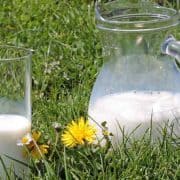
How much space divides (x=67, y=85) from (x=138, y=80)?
2.40 feet

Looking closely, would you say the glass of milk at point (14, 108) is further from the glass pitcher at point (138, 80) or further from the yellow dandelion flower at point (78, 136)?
the glass pitcher at point (138, 80)

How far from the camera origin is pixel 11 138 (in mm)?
1722

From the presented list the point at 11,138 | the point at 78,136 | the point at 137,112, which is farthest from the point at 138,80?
the point at 11,138

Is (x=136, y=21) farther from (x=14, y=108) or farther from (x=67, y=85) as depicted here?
(x=67, y=85)

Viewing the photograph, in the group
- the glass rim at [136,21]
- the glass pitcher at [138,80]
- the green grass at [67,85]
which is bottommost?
the green grass at [67,85]

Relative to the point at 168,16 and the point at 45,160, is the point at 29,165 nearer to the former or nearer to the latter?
the point at 45,160

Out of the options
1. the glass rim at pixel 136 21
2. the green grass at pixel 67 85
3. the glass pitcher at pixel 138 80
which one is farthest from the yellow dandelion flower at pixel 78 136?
the glass rim at pixel 136 21

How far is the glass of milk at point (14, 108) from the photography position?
5.63 feet

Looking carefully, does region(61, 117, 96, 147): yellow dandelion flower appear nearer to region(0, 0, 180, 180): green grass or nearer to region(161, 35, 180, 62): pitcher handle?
region(0, 0, 180, 180): green grass

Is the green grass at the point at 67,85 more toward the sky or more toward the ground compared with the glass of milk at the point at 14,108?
more toward the ground

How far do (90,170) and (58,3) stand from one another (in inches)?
76.5

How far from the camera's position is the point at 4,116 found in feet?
5.74

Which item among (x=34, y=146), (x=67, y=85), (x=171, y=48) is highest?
(x=171, y=48)

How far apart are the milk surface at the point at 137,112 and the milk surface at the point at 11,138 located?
211 mm
